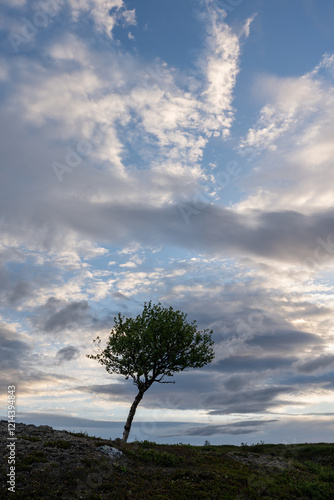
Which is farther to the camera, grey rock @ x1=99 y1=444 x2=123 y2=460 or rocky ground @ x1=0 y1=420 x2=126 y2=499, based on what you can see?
grey rock @ x1=99 y1=444 x2=123 y2=460

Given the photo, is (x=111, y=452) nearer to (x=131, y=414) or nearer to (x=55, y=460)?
(x=55, y=460)

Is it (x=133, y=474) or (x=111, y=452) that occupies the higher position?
(x=111, y=452)

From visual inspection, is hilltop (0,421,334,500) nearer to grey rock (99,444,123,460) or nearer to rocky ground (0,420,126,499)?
rocky ground (0,420,126,499)

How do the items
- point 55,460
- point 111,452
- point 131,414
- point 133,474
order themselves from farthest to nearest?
point 131,414 < point 111,452 < point 133,474 < point 55,460

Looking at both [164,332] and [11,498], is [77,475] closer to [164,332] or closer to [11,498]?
[11,498]

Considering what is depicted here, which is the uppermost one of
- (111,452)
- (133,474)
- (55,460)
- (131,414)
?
(131,414)

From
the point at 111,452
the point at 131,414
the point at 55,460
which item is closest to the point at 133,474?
the point at 111,452

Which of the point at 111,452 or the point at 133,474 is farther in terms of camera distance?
the point at 111,452

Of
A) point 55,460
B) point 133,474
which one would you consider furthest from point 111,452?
point 55,460

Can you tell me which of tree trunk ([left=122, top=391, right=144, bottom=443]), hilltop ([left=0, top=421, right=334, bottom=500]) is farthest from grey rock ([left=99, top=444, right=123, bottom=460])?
tree trunk ([left=122, top=391, right=144, bottom=443])

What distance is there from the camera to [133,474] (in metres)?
22.7

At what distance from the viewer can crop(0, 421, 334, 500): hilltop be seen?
19094 mm

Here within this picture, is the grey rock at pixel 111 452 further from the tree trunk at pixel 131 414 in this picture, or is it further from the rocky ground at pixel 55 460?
the tree trunk at pixel 131 414

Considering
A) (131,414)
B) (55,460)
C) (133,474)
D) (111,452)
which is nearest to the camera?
(55,460)
